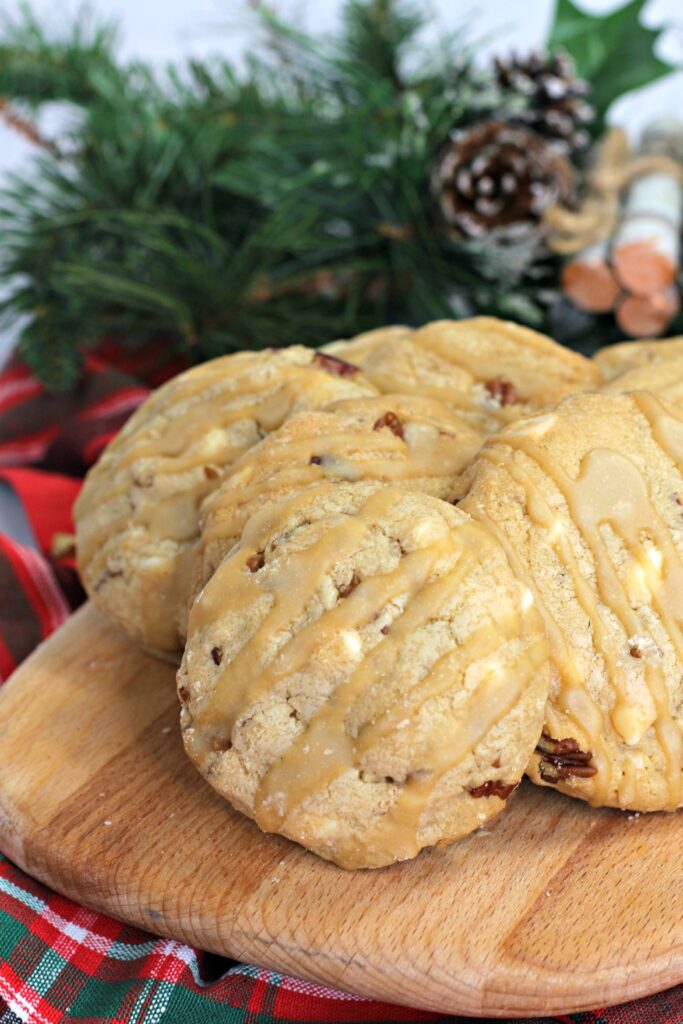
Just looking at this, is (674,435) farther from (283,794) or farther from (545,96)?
(545,96)

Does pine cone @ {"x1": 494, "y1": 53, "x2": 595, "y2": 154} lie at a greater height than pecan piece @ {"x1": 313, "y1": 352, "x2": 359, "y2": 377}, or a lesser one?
greater

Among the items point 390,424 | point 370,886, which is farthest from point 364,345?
point 370,886

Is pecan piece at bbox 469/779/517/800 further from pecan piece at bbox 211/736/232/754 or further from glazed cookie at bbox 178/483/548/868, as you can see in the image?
pecan piece at bbox 211/736/232/754

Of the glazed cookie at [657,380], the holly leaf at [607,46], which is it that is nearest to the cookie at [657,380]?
the glazed cookie at [657,380]

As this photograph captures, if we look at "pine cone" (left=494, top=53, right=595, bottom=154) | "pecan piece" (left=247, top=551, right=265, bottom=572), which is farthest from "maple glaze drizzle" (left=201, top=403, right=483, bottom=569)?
"pine cone" (left=494, top=53, right=595, bottom=154)

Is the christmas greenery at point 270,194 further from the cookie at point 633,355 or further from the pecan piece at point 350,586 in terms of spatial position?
the pecan piece at point 350,586

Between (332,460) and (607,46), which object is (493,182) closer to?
(607,46)

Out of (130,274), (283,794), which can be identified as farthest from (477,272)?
(283,794)
